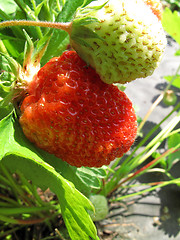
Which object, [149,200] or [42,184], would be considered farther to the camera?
[149,200]

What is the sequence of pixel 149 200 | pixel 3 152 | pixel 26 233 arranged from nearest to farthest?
pixel 3 152 → pixel 26 233 → pixel 149 200

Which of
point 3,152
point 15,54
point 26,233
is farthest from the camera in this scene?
point 26,233

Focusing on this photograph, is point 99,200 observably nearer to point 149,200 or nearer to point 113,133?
point 149,200

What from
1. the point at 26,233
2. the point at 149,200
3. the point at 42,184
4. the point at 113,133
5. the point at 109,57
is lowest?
the point at 149,200

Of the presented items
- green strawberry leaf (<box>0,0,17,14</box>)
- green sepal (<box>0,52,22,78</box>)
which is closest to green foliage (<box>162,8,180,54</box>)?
green strawberry leaf (<box>0,0,17,14</box>)

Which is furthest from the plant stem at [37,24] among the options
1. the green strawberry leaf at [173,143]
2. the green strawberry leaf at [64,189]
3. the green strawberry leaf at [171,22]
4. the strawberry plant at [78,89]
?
the green strawberry leaf at [173,143]

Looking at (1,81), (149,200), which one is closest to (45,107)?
(1,81)

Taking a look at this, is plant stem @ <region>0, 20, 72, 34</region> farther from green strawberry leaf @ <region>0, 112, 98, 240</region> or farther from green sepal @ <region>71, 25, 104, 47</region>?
green strawberry leaf @ <region>0, 112, 98, 240</region>
